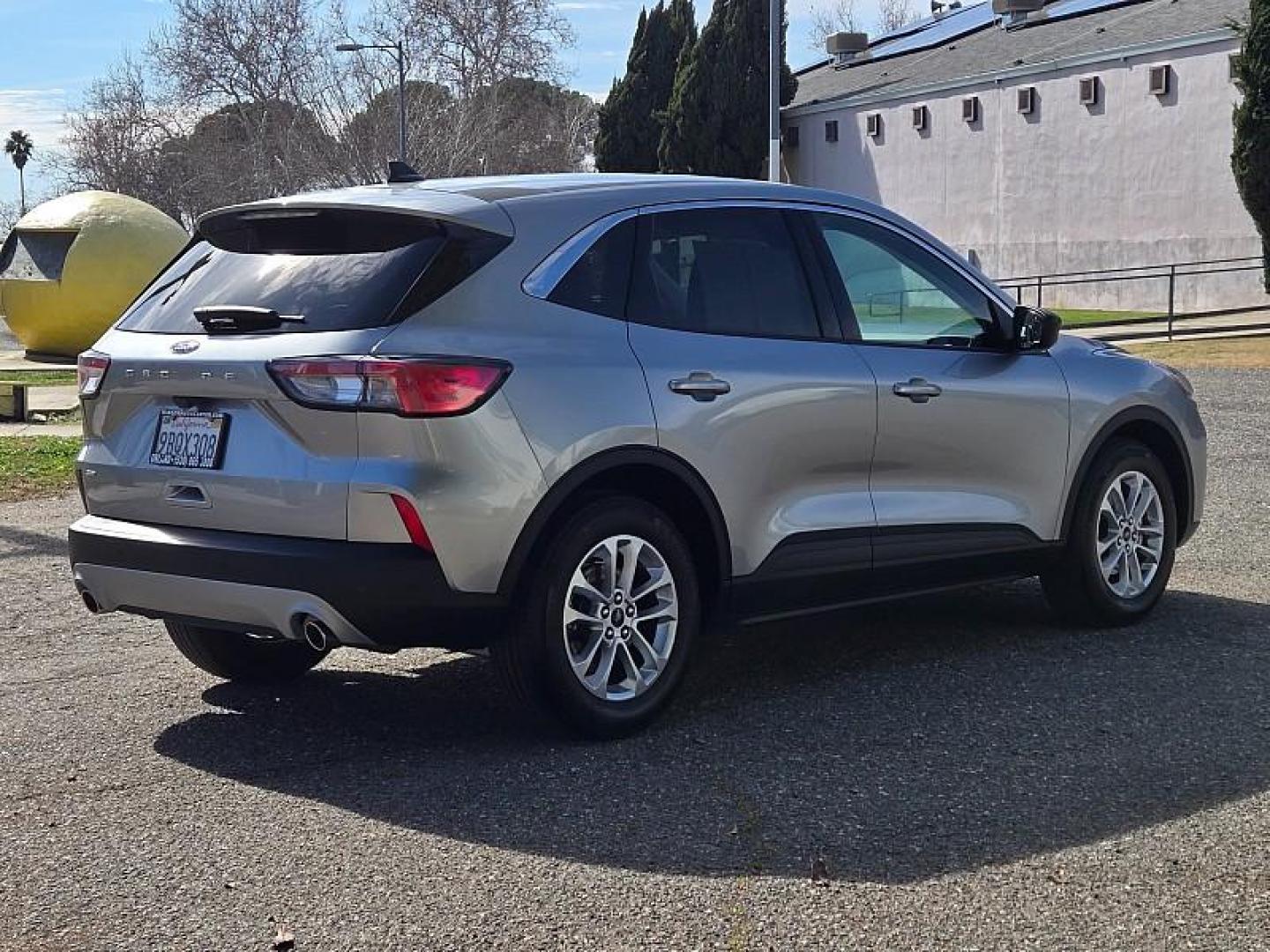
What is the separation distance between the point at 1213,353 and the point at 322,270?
19.7 meters

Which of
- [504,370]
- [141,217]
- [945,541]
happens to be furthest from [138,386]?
[141,217]

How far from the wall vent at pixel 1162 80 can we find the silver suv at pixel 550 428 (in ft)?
102

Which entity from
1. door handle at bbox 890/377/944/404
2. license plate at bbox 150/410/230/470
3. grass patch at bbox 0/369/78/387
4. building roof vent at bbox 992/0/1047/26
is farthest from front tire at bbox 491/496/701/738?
building roof vent at bbox 992/0/1047/26

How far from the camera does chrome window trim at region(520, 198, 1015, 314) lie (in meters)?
5.76

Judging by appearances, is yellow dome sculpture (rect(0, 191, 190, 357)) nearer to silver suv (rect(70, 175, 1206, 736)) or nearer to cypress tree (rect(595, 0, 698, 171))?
silver suv (rect(70, 175, 1206, 736))

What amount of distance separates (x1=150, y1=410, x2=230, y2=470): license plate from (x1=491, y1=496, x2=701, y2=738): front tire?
101 cm

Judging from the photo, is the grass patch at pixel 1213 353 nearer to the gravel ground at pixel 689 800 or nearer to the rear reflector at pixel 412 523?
the gravel ground at pixel 689 800

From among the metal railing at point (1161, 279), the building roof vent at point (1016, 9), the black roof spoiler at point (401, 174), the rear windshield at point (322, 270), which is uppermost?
the building roof vent at point (1016, 9)

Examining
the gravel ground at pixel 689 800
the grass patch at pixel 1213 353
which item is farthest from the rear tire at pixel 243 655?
the grass patch at pixel 1213 353

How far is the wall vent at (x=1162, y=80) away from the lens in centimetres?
3612

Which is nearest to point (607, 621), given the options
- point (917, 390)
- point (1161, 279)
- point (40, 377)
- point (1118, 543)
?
point (917, 390)

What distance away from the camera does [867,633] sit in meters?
7.52

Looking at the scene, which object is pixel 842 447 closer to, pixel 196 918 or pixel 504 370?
pixel 504 370

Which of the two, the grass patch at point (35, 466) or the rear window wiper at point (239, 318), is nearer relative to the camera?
the rear window wiper at point (239, 318)
